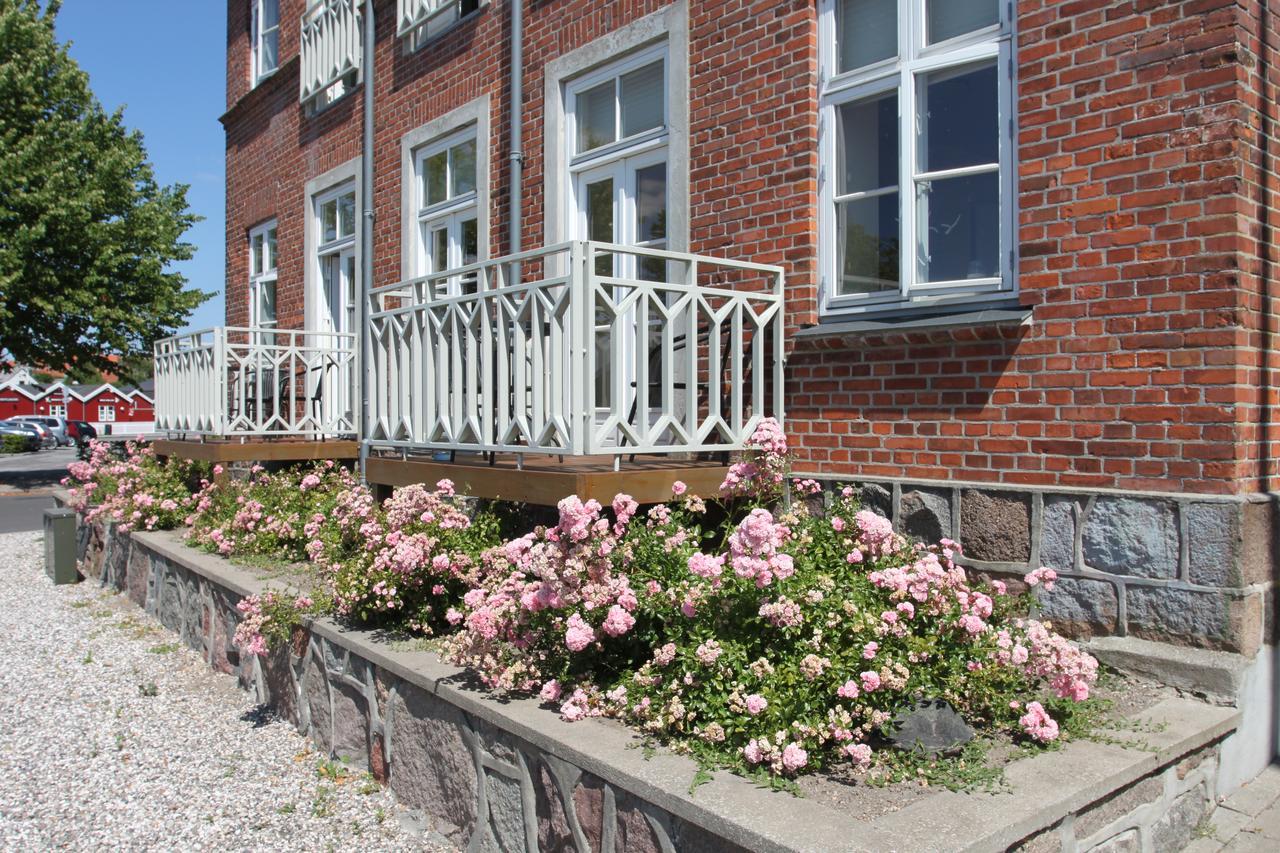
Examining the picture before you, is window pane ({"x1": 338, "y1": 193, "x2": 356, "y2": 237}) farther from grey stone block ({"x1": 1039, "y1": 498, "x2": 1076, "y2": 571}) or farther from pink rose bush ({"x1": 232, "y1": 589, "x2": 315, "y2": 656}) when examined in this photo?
grey stone block ({"x1": 1039, "y1": 498, "x2": 1076, "y2": 571})

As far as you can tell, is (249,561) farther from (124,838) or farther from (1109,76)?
(1109,76)

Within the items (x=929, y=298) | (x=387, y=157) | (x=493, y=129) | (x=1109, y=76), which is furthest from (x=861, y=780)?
(x=387, y=157)

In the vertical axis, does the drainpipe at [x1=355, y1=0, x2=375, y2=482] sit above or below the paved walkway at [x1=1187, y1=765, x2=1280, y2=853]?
above

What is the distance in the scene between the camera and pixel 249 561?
698 centimetres

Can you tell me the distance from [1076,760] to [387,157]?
8088mm

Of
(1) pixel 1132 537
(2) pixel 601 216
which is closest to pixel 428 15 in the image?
(2) pixel 601 216

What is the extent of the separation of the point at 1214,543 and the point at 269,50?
1190 centimetres

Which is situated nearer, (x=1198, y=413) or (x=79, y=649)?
(x=1198, y=413)

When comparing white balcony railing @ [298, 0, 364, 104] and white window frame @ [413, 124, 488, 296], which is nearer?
white window frame @ [413, 124, 488, 296]

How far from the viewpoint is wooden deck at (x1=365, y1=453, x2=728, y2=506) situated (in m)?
4.48

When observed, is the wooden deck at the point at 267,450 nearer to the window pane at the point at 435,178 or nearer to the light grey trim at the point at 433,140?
the light grey trim at the point at 433,140

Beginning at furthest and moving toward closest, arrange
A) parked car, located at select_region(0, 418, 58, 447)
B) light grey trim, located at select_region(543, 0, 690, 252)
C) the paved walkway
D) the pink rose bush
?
parked car, located at select_region(0, 418, 58, 447)
light grey trim, located at select_region(543, 0, 690, 252)
the pink rose bush
the paved walkway

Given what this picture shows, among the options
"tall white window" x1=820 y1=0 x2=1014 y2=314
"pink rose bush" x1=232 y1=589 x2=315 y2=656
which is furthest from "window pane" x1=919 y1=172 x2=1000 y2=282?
"pink rose bush" x1=232 y1=589 x2=315 y2=656

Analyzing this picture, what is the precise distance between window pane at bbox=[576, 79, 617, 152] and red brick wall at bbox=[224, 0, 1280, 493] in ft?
3.83
